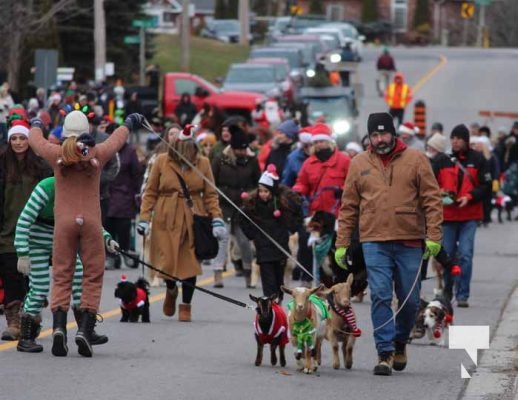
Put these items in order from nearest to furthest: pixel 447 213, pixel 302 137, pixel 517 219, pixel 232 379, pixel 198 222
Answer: pixel 232 379
pixel 198 222
pixel 447 213
pixel 302 137
pixel 517 219

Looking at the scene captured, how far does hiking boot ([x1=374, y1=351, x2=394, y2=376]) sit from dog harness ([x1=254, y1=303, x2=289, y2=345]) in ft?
2.36

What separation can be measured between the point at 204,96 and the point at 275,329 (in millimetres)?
30817

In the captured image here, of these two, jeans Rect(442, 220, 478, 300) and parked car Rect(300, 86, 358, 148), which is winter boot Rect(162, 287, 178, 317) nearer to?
jeans Rect(442, 220, 478, 300)

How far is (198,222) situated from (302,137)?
4.09 meters

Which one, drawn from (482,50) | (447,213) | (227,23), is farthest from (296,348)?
(227,23)

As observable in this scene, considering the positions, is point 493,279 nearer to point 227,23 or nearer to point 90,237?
point 90,237

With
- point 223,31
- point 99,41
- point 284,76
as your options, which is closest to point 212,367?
point 99,41

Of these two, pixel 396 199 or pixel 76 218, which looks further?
pixel 76 218

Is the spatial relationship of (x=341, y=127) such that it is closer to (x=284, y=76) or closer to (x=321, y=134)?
(x=284, y=76)

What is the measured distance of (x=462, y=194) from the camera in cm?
1689

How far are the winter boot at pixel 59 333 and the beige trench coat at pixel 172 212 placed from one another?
284 cm

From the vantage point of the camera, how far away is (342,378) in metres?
11.9

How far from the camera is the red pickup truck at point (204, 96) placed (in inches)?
1673

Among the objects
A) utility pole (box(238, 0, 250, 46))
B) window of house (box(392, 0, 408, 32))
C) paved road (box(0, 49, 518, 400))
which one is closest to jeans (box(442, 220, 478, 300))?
paved road (box(0, 49, 518, 400))
